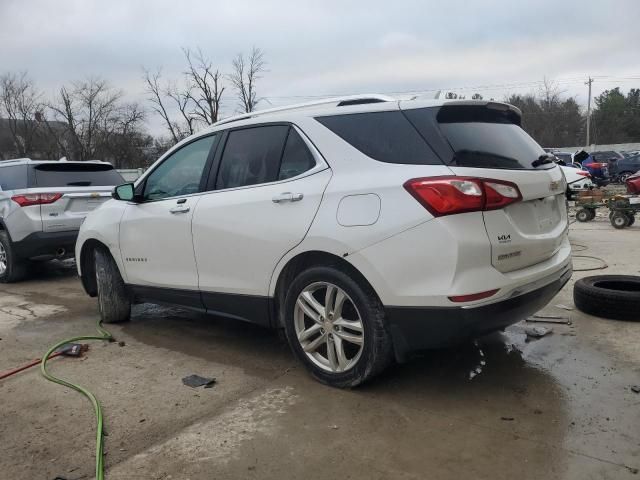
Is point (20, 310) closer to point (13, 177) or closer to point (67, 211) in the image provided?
point (67, 211)

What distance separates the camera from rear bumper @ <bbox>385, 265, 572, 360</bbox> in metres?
2.99

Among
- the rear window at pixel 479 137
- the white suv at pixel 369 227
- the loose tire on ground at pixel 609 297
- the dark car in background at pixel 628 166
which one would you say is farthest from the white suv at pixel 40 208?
the dark car in background at pixel 628 166

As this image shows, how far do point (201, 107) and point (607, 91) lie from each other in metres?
58.4

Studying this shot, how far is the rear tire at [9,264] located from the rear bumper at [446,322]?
6.70 meters

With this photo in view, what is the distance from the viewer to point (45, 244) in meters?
7.59

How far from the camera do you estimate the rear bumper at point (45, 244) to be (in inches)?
299

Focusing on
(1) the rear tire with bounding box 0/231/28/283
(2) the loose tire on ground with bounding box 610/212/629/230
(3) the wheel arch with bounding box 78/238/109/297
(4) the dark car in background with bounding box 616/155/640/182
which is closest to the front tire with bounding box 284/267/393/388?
(3) the wheel arch with bounding box 78/238/109/297

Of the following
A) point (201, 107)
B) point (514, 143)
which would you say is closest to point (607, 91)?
point (201, 107)

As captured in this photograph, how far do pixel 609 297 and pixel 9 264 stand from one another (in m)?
7.68

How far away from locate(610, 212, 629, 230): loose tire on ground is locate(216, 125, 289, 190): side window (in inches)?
376

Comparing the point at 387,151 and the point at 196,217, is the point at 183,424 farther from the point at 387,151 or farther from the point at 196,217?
the point at 387,151

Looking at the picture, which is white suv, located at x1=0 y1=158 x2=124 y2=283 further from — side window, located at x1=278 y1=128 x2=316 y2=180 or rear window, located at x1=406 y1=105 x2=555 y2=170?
rear window, located at x1=406 y1=105 x2=555 y2=170

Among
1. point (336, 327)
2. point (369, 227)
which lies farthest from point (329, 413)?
point (369, 227)

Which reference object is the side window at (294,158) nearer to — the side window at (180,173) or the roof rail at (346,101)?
the roof rail at (346,101)
